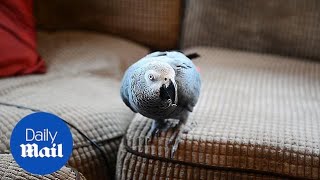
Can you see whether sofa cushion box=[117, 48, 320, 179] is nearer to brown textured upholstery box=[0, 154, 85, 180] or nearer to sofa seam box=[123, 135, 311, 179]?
sofa seam box=[123, 135, 311, 179]

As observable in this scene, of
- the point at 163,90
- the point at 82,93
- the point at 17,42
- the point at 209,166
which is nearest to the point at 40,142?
the point at 163,90

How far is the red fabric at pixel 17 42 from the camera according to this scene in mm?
1257

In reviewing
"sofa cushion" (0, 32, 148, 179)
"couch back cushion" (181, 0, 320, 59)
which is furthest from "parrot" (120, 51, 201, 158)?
"couch back cushion" (181, 0, 320, 59)

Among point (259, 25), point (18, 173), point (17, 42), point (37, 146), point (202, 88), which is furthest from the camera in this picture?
point (259, 25)

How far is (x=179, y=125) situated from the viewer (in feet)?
3.14

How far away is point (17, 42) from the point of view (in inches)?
51.0

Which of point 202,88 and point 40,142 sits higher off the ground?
point 40,142

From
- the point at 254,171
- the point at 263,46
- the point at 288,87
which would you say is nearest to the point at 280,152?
the point at 254,171

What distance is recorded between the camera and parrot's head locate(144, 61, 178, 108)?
82 centimetres

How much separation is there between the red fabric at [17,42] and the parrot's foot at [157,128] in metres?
0.50

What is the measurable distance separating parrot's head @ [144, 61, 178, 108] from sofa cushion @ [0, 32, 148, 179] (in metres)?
0.25

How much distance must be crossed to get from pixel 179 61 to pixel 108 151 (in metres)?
0.27

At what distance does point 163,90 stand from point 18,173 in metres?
0.28

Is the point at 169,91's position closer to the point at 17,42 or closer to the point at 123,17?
the point at 17,42
